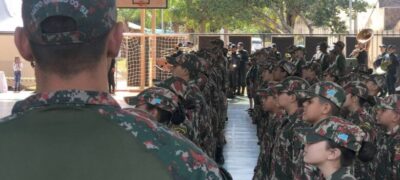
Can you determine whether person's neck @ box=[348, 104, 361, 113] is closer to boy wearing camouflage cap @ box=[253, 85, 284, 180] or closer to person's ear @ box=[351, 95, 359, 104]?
person's ear @ box=[351, 95, 359, 104]

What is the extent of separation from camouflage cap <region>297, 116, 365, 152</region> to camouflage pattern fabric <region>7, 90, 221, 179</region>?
10.2 ft

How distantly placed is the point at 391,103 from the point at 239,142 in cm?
899

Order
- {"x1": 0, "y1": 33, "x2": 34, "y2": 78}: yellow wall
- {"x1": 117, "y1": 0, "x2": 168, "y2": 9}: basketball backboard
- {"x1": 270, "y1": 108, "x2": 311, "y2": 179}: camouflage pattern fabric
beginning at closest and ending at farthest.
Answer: {"x1": 270, "y1": 108, "x2": 311, "y2": 179}: camouflage pattern fabric, {"x1": 117, "y1": 0, "x2": 168, "y2": 9}: basketball backboard, {"x1": 0, "y1": 33, "x2": 34, "y2": 78}: yellow wall

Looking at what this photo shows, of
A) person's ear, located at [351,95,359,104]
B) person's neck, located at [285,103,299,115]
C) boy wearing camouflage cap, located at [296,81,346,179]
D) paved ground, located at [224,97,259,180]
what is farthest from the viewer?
paved ground, located at [224,97,259,180]

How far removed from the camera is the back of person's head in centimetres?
198

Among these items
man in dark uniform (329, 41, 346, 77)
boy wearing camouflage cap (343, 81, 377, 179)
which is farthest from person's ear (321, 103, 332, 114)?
man in dark uniform (329, 41, 346, 77)


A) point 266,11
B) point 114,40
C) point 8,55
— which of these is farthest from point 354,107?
point 266,11

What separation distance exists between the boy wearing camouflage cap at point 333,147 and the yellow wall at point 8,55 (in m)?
29.1

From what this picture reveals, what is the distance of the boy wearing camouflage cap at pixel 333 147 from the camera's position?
498cm

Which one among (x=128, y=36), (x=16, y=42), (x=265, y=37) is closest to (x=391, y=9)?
(x=265, y=37)

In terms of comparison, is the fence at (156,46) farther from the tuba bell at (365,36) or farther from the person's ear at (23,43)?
the person's ear at (23,43)

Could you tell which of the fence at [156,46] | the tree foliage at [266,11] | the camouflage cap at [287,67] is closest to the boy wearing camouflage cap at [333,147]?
the camouflage cap at [287,67]

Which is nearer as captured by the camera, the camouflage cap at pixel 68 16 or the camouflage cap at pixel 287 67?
the camouflage cap at pixel 68 16

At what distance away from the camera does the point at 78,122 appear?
194 centimetres
